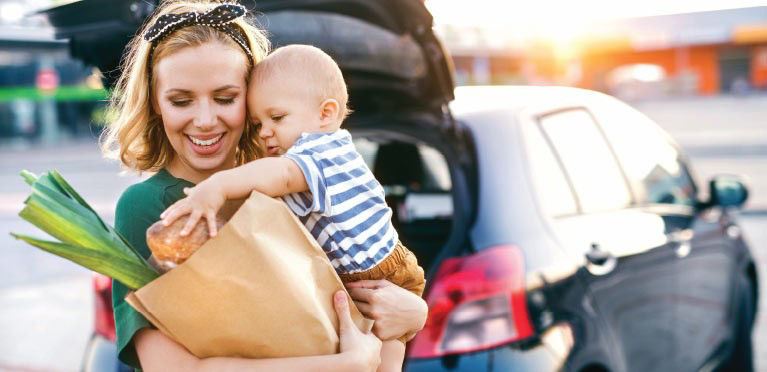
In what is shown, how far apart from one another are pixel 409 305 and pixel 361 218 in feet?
0.90

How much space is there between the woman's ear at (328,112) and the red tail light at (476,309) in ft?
3.88

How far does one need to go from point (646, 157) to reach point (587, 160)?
2.18ft

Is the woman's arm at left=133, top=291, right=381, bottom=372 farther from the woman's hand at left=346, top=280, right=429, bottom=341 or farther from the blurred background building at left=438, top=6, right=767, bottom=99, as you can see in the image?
the blurred background building at left=438, top=6, right=767, bottom=99

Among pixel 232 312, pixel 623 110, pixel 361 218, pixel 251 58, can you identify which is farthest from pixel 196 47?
pixel 623 110

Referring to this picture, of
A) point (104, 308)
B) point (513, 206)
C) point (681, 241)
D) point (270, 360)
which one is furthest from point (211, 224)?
point (681, 241)

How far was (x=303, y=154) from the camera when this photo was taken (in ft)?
4.86

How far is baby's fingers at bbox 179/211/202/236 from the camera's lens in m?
1.25

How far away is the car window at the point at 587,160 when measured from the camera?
316 centimetres

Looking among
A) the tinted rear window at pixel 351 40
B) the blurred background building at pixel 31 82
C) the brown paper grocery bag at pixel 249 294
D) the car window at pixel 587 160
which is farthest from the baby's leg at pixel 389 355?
the blurred background building at pixel 31 82

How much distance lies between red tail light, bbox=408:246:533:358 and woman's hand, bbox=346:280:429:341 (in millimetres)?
854

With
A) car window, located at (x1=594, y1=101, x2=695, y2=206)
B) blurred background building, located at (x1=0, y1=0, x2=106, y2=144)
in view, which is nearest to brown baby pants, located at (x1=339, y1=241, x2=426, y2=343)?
car window, located at (x1=594, y1=101, x2=695, y2=206)

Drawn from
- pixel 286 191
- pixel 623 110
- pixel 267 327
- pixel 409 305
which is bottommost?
pixel 623 110

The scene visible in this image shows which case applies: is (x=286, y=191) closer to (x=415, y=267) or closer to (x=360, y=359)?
(x=360, y=359)

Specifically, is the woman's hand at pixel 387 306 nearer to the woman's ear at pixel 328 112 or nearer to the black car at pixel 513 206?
the woman's ear at pixel 328 112
